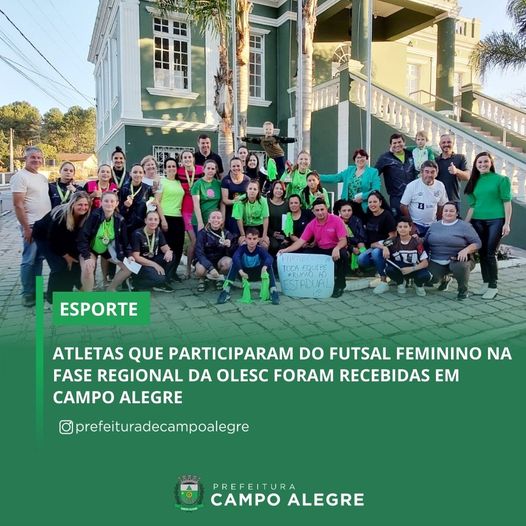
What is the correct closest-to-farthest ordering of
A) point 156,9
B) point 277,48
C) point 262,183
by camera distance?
point 262,183 → point 156,9 → point 277,48

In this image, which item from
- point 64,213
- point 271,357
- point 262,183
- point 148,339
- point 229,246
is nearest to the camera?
point 271,357

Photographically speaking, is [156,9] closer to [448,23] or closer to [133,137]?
[133,137]

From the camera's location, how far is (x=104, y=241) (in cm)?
583

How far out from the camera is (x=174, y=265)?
662 cm

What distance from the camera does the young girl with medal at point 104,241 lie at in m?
5.60

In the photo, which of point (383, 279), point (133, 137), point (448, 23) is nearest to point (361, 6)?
point (448, 23)

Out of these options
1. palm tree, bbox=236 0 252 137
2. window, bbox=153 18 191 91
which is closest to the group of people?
palm tree, bbox=236 0 252 137

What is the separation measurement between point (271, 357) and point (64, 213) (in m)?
3.10

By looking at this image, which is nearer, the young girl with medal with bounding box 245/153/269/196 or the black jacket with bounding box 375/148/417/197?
the black jacket with bounding box 375/148/417/197

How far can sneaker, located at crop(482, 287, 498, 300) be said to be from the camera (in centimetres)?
607

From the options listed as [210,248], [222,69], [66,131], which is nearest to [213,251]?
[210,248]

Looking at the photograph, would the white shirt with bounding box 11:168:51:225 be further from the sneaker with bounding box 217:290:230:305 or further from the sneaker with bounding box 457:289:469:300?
the sneaker with bounding box 457:289:469:300

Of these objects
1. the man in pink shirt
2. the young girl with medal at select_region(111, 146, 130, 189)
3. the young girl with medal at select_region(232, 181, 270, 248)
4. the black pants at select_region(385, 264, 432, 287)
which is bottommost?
the black pants at select_region(385, 264, 432, 287)

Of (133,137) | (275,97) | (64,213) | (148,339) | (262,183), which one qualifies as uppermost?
(275,97)
